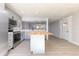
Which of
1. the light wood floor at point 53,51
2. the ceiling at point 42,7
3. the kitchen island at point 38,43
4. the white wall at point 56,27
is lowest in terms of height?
the light wood floor at point 53,51

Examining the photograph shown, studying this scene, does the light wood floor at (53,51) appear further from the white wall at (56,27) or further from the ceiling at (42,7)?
the white wall at (56,27)

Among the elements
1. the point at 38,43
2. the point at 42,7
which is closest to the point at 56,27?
the point at 42,7

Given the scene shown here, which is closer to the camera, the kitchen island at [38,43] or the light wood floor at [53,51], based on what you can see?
the light wood floor at [53,51]

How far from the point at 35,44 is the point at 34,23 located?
3.42m

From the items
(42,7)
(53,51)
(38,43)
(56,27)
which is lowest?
(53,51)

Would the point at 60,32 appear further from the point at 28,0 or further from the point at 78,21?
the point at 28,0

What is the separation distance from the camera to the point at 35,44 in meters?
4.54

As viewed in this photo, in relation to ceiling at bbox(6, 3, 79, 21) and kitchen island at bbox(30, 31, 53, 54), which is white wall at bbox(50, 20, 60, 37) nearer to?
ceiling at bbox(6, 3, 79, 21)

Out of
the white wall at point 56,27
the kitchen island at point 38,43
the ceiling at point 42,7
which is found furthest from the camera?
the white wall at point 56,27

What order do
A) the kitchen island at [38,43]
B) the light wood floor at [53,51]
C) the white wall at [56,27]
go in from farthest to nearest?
the white wall at [56,27]
the kitchen island at [38,43]
the light wood floor at [53,51]

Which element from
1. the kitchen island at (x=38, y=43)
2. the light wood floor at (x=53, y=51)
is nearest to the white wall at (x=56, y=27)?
the light wood floor at (x=53, y=51)

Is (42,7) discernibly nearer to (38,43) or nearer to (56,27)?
(38,43)

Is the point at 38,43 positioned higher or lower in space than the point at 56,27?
lower

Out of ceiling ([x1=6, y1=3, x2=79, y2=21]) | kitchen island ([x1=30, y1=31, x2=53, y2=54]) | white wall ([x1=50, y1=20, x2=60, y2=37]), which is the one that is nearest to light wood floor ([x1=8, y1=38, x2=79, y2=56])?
kitchen island ([x1=30, y1=31, x2=53, y2=54])
